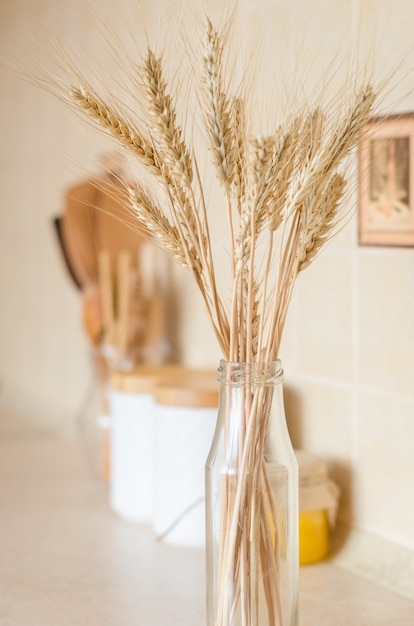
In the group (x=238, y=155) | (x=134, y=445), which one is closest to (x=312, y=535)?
(x=134, y=445)

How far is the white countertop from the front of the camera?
940 millimetres

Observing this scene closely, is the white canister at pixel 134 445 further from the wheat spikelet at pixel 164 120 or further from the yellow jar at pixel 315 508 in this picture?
the wheat spikelet at pixel 164 120

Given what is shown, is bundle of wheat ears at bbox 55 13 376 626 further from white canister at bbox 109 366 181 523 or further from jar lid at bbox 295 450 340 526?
white canister at bbox 109 366 181 523

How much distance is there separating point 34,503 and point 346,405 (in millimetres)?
524

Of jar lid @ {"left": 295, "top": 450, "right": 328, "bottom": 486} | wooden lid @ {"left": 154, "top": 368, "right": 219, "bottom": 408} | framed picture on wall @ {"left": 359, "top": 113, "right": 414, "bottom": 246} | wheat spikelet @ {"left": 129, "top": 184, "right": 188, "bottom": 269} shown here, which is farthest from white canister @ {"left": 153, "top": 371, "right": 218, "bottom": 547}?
wheat spikelet @ {"left": 129, "top": 184, "right": 188, "bottom": 269}

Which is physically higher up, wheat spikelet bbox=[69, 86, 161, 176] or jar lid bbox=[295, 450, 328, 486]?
wheat spikelet bbox=[69, 86, 161, 176]

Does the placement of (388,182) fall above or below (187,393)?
above

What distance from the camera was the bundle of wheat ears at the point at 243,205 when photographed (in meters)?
0.70

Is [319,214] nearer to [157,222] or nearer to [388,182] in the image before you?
[157,222]

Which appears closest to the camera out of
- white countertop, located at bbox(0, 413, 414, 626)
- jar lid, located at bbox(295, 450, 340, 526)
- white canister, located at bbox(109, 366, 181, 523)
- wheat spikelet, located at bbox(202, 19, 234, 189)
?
wheat spikelet, located at bbox(202, 19, 234, 189)

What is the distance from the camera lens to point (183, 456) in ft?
3.70

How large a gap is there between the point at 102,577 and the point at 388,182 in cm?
56

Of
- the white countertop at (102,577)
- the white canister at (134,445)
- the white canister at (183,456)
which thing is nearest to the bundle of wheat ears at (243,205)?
the white countertop at (102,577)

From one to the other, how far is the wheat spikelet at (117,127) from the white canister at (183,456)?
1.50ft
